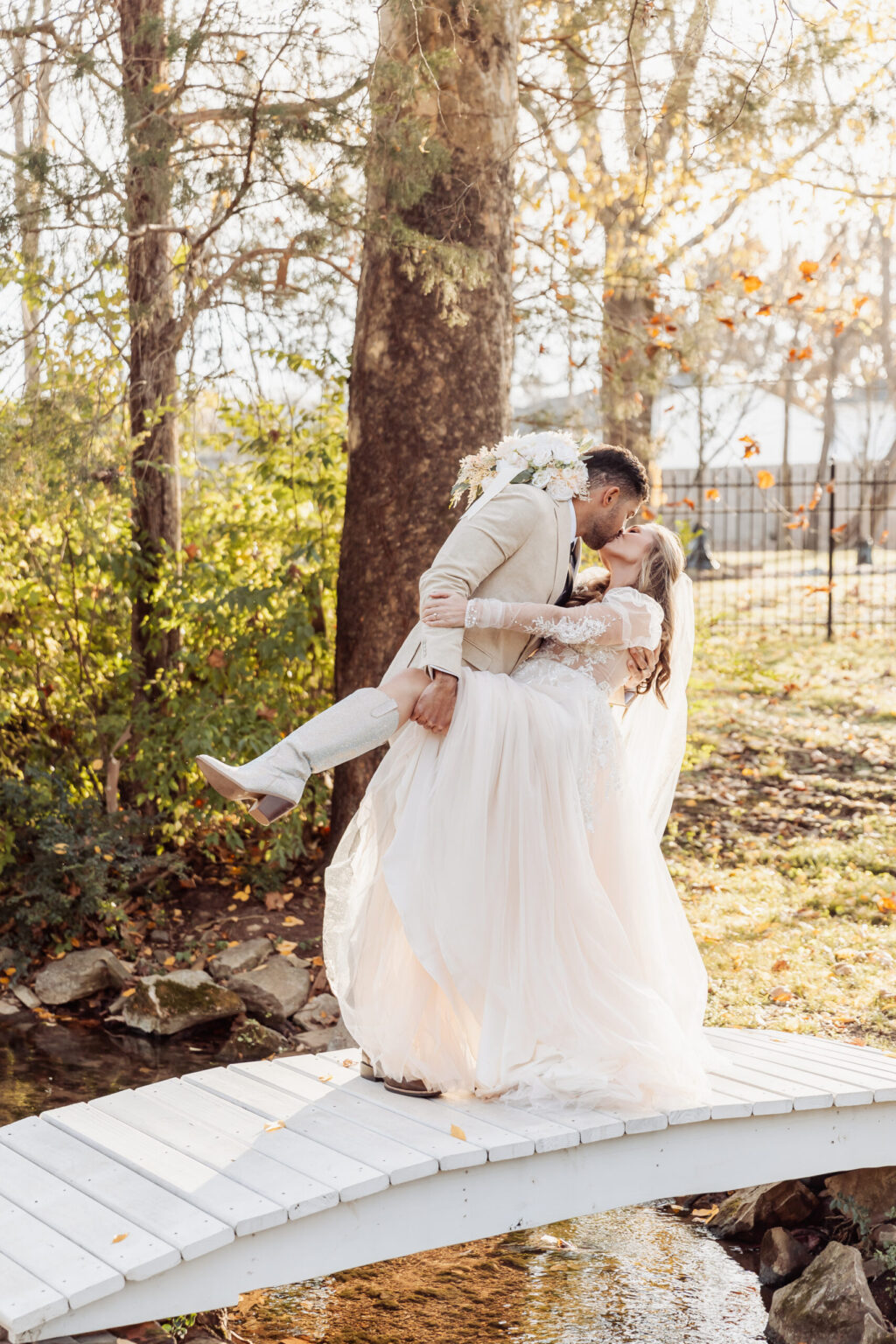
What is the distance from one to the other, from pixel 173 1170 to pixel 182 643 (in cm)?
433

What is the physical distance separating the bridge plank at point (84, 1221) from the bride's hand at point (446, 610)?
1676 millimetres

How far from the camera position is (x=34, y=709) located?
7004mm

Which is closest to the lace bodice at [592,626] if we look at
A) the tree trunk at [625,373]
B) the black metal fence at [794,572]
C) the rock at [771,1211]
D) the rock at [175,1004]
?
the rock at [771,1211]

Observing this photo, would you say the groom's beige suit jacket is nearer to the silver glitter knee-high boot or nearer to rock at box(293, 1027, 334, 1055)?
the silver glitter knee-high boot

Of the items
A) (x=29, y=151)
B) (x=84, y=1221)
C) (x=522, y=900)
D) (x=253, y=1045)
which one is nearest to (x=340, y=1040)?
(x=253, y=1045)

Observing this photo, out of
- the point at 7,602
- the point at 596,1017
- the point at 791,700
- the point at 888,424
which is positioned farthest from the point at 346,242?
the point at 888,424

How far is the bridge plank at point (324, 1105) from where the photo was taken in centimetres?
311

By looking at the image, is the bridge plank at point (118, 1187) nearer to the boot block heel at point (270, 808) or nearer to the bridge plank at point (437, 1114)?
the bridge plank at point (437, 1114)

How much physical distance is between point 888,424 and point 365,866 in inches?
1170

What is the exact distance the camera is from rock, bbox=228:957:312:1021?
6.09 metres

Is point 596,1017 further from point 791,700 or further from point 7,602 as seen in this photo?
point 791,700

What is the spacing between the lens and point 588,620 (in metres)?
3.60

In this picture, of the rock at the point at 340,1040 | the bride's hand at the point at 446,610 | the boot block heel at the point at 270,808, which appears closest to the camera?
the boot block heel at the point at 270,808

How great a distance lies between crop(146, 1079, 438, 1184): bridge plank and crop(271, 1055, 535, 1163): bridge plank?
157 mm
